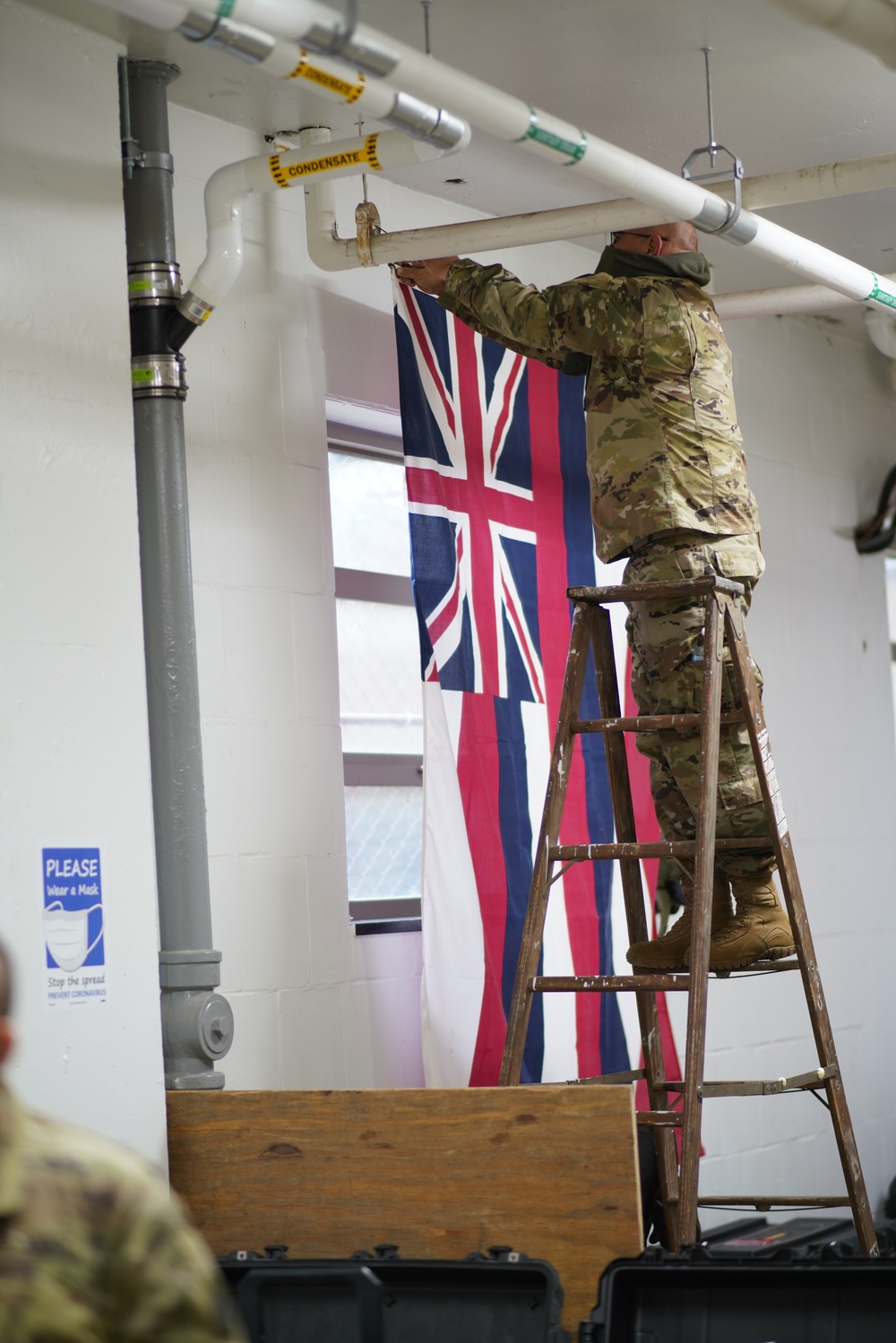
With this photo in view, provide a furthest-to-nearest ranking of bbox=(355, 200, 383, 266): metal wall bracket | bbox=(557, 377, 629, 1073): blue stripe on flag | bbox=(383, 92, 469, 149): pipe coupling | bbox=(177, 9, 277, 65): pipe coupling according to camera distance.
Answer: bbox=(557, 377, 629, 1073): blue stripe on flag
bbox=(355, 200, 383, 266): metal wall bracket
bbox=(383, 92, 469, 149): pipe coupling
bbox=(177, 9, 277, 65): pipe coupling

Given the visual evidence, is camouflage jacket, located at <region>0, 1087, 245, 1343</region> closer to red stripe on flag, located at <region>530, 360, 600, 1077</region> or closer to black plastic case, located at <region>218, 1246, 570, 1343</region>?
black plastic case, located at <region>218, 1246, 570, 1343</region>

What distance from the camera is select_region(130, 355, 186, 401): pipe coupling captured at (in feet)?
9.86

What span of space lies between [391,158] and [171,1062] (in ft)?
5.50

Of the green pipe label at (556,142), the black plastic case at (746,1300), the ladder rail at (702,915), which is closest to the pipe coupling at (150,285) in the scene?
the green pipe label at (556,142)

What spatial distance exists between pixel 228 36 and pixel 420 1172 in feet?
5.78

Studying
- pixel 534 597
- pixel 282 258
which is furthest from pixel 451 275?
pixel 534 597

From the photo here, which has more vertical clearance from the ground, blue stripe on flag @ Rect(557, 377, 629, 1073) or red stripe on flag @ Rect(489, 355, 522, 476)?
red stripe on flag @ Rect(489, 355, 522, 476)

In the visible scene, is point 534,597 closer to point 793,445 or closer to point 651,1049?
point 651,1049

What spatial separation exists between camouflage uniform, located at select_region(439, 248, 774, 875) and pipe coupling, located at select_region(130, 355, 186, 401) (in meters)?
0.71

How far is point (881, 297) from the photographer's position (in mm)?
3516

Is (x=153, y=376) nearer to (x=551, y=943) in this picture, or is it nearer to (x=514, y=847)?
(x=514, y=847)

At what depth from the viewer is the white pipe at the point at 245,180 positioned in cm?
287

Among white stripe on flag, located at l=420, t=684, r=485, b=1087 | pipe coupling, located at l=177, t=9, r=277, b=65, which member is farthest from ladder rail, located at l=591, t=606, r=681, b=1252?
pipe coupling, located at l=177, t=9, r=277, b=65

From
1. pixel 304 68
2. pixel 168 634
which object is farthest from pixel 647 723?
pixel 304 68
